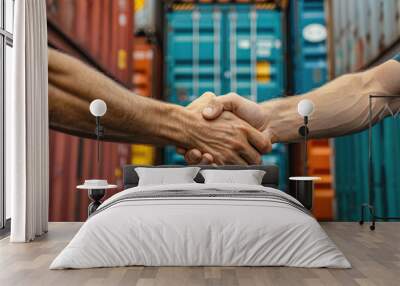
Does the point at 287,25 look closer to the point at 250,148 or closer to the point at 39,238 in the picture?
the point at 250,148

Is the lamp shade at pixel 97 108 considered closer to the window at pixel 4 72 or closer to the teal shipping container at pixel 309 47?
the window at pixel 4 72

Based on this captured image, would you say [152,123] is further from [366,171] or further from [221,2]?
[366,171]

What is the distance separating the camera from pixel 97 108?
16.6ft

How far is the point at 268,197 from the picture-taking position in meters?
3.64

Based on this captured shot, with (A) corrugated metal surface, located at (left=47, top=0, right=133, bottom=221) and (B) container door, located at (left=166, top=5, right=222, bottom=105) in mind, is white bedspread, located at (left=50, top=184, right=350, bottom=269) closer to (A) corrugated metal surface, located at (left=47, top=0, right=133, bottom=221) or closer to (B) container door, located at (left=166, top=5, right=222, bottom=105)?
(A) corrugated metal surface, located at (left=47, top=0, right=133, bottom=221)

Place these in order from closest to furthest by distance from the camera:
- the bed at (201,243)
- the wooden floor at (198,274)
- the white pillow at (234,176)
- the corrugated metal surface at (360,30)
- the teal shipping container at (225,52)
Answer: the wooden floor at (198,274)
the bed at (201,243)
the white pillow at (234,176)
the corrugated metal surface at (360,30)
the teal shipping container at (225,52)

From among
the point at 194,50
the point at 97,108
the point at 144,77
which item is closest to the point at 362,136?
the point at 194,50

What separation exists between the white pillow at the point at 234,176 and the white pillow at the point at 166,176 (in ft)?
0.58

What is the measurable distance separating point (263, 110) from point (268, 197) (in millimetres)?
2074

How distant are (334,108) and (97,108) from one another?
2575 mm

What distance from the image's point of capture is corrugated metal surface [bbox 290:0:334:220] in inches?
218

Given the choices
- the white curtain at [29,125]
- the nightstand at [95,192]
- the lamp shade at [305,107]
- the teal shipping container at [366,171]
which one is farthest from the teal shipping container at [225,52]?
the white curtain at [29,125]

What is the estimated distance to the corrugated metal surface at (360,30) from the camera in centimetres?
533

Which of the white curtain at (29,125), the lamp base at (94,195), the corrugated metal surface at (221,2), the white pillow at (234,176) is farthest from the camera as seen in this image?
the corrugated metal surface at (221,2)
